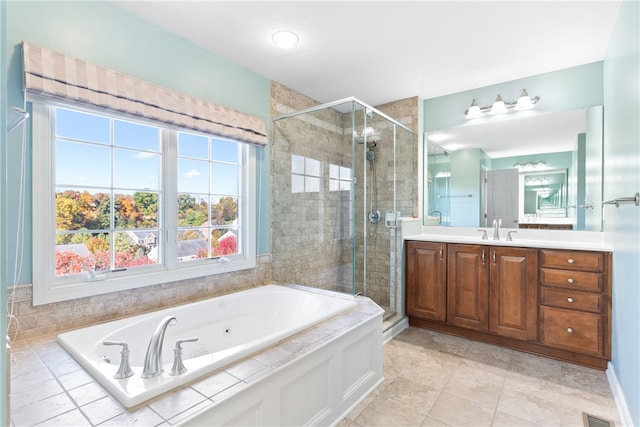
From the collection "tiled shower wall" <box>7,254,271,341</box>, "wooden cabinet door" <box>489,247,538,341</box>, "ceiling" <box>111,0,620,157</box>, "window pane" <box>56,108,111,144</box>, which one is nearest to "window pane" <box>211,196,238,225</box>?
"tiled shower wall" <box>7,254,271,341</box>

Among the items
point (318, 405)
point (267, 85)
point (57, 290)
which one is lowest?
point (318, 405)

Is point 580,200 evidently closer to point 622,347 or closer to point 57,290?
point 622,347

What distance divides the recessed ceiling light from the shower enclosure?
0.66 meters

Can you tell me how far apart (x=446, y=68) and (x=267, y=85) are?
1.63m

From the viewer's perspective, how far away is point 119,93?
6.13 feet

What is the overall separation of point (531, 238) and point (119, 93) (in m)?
3.51

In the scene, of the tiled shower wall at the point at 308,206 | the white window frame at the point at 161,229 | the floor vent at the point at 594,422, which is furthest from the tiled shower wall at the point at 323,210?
the floor vent at the point at 594,422

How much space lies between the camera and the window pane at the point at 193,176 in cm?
237

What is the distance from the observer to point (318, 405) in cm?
161

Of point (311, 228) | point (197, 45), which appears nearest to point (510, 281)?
point (311, 228)

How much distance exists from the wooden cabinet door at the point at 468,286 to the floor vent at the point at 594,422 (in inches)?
37.5

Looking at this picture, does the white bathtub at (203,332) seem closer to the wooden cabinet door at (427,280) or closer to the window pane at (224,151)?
the wooden cabinet door at (427,280)

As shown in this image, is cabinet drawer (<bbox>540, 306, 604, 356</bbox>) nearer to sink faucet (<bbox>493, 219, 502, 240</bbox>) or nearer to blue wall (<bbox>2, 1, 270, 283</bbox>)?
sink faucet (<bbox>493, 219, 502, 240</bbox>)

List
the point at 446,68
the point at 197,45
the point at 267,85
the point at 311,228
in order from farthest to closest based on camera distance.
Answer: the point at 311,228
the point at 267,85
the point at 446,68
the point at 197,45
